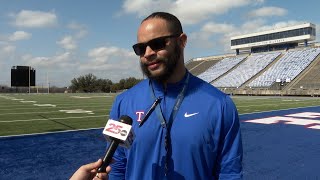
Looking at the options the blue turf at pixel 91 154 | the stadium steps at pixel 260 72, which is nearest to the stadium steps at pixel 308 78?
the stadium steps at pixel 260 72

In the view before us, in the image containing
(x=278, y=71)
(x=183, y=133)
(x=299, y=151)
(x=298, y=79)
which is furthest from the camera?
(x=278, y=71)

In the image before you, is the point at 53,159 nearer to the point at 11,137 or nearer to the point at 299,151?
the point at 11,137

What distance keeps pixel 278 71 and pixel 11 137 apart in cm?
5268

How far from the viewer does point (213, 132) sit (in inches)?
72.9

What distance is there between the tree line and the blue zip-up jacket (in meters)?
78.7

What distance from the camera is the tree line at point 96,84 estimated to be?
268 feet

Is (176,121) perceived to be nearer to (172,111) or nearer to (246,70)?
(172,111)

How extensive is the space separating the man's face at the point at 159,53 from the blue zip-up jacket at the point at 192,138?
0.36 ft

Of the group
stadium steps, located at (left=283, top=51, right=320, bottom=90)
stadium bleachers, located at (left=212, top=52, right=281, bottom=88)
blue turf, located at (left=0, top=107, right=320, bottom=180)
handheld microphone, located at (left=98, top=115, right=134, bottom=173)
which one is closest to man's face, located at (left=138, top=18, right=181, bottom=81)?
handheld microphone, located at (left=98, top=115, right=134, bottom=173)

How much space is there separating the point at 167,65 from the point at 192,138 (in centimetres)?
44

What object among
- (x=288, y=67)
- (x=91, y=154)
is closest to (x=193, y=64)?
(x=288, y=67)

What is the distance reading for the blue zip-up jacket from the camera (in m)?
1.83

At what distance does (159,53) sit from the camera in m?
1.89

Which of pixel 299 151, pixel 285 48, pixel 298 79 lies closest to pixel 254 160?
pixel 299 151
